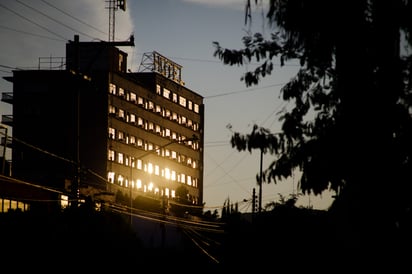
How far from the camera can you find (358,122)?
1126 centimetres

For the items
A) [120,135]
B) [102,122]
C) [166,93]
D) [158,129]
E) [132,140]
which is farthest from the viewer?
[166,93]

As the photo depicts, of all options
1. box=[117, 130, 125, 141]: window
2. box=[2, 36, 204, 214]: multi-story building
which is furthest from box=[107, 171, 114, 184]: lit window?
box=[117, 130, 125, 141]: window

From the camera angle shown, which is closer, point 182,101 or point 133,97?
point 133,97

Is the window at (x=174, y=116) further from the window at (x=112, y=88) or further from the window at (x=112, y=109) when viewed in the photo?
the window at (x=112, y=109)

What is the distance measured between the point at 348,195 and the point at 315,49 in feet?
7.85

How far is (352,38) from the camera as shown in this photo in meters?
11.4

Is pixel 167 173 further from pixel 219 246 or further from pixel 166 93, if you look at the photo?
pixel 219 246

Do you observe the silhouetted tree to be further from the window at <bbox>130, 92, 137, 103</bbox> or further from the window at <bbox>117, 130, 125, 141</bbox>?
the window at <bbox>130, 92, 137, 103</bbox>

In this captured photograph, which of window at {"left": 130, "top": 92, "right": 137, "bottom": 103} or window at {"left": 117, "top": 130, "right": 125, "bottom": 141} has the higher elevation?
window at {"left": 130, "top": 92, "right": 137, "bottom": 103}

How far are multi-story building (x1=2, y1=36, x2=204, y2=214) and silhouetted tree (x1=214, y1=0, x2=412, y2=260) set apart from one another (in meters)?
81.4

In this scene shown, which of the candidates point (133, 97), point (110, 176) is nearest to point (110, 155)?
point (110, 176)

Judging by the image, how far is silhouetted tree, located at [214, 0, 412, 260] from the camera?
1103 centimetres

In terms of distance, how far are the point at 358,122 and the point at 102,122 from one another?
96.5m

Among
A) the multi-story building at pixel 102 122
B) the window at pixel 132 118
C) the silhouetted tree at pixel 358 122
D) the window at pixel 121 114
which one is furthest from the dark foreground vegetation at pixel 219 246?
the window at pixel 132 118
